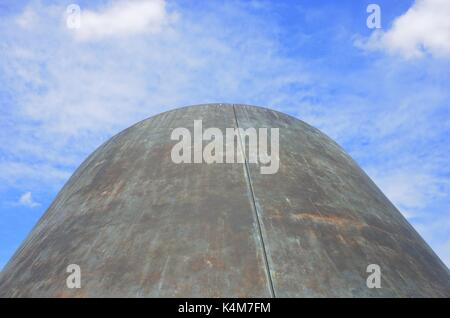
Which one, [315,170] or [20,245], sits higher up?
[315,170]

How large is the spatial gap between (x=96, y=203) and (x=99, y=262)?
1.36 metres

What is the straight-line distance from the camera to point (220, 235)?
15.9 ft

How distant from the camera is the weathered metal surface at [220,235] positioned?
4.36 meters

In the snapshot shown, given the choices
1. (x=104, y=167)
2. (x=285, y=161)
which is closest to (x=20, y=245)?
(x=104, y=167)

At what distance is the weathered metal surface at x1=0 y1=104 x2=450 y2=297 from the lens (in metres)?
4.36

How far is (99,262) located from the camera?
15.6ft

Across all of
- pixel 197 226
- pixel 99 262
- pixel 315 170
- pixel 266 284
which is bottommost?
pixel 266 284

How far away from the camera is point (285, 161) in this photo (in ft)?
21.3

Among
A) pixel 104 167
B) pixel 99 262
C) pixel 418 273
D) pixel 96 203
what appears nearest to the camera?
pixel 99 262
